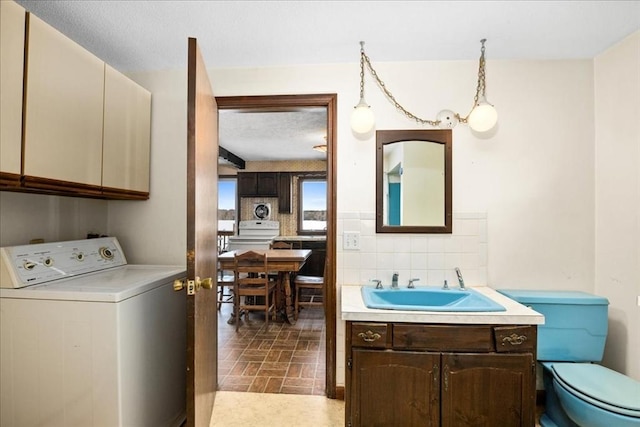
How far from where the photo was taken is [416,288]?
1984 mm

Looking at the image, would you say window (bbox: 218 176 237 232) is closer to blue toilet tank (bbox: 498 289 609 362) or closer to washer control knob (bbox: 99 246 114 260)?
washer control knob (bbox: 99 246 114 260)

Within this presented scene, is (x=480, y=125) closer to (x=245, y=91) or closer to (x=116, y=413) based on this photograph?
(x=245, y=91)

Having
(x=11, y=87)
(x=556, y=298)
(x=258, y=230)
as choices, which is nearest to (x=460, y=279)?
(x=556, y=298)

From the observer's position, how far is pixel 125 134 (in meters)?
1.97

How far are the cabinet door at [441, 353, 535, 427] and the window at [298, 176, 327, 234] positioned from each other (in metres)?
4.83

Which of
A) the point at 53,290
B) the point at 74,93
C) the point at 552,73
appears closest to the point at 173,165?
the point at 74,93

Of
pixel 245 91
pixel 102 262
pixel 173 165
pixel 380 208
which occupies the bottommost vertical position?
pixel 102 262

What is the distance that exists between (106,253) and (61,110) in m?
0.91

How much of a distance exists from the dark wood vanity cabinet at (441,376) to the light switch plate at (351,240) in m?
0.64

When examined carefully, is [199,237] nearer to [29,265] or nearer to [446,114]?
[29,265]

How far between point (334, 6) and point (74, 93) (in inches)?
55.0

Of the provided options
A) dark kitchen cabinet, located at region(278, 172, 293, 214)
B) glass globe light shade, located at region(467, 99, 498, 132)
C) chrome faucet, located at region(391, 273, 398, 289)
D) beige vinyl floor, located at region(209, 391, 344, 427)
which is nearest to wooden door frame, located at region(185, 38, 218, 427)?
beige vinyl floor, located at region(209, 391, 344, 427)

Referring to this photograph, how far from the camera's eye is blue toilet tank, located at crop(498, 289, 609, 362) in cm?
182

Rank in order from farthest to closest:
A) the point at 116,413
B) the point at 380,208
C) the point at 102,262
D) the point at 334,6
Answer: the point at 380,208 → the point at 102,262 → the point at 334,6 → the point at 116,413
